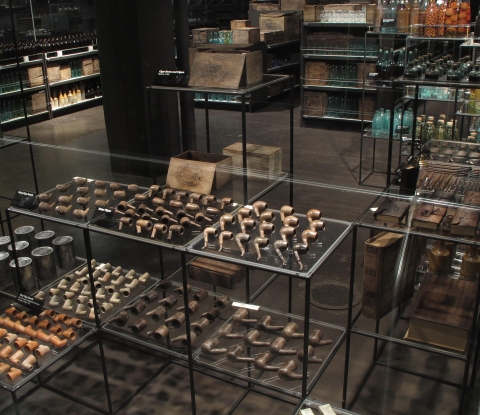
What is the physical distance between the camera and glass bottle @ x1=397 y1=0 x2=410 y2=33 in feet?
19.7

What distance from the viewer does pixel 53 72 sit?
9.40 m

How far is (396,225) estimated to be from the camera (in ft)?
8.61

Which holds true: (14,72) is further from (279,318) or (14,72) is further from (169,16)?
(279,318)

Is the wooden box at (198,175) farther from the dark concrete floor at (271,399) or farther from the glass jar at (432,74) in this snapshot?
the glass jar at (432,74)

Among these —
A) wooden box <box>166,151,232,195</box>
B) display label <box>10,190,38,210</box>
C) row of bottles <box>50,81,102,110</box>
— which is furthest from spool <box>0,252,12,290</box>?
row of bottles <box>50,81,102,110</box>

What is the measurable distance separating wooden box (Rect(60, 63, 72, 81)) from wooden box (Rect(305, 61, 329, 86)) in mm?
4154

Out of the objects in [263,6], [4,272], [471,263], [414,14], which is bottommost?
[4,272]

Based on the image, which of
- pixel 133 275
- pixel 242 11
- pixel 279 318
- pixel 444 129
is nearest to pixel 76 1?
pixel 242 11

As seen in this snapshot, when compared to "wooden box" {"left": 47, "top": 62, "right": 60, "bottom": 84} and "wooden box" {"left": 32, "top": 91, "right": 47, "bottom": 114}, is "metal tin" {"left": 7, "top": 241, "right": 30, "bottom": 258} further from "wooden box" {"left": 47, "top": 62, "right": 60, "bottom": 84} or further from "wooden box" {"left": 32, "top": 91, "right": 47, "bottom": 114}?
"wooden box" {"left": 47, "top": 62, "right": 60, "bottom": 84}

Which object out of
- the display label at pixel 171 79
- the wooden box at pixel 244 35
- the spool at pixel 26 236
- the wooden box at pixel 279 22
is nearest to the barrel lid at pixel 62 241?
the spool at pixel 26 236

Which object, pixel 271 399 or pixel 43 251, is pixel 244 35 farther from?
pixel 271 399

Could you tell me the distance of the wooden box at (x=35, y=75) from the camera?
29.8 ft

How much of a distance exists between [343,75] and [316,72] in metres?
0.41

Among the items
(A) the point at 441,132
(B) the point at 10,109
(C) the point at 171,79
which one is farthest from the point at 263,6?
(C) the point at 171,79
